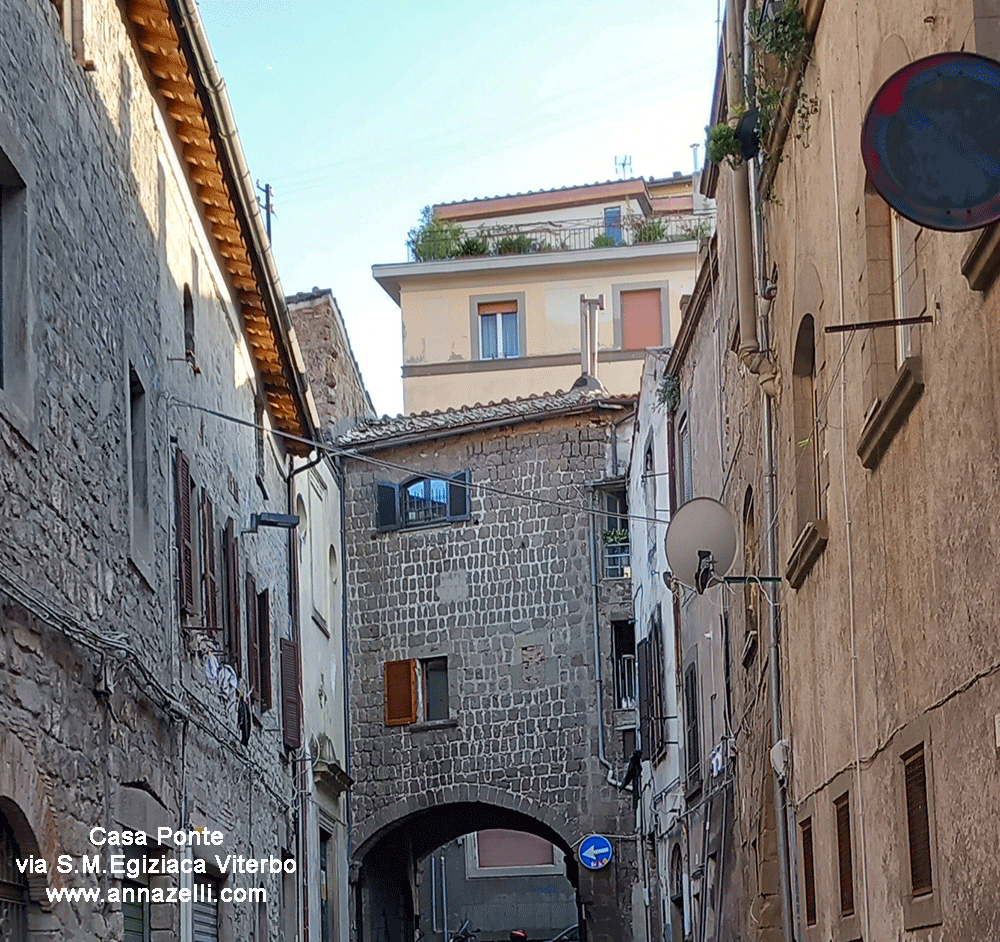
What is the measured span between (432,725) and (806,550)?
1908cm

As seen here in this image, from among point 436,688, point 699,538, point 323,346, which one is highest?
point 323,346

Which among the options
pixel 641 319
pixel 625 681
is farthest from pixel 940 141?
pixel 641 319

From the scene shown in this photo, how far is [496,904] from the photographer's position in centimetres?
A: 4025

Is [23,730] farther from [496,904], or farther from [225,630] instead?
[496,904]

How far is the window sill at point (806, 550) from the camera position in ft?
30.8

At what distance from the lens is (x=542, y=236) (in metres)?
42.0

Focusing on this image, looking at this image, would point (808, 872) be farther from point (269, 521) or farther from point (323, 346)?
point (323, 346)

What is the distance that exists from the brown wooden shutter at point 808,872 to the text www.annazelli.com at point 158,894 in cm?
418

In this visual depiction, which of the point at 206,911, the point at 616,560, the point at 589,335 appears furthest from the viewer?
the point at 589,335

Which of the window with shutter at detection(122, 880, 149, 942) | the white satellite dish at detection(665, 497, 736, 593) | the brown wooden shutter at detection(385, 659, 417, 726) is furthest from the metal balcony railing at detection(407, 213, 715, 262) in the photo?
the window with shutter at detection(122, 880, 149, 942)

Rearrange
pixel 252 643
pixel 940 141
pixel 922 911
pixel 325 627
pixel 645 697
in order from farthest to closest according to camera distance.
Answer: pixel 325 627
pixel 645 697
pixel 252 643
pixel 922 911
pixel 940 141

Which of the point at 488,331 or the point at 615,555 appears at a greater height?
the point at 488,331

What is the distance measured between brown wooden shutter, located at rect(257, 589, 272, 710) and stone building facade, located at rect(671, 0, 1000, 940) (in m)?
6.41

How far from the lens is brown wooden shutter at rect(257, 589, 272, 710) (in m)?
18.4
